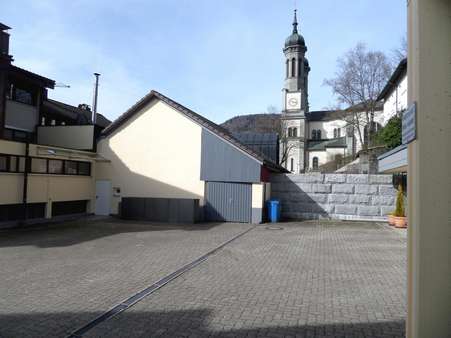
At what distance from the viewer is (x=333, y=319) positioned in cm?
505

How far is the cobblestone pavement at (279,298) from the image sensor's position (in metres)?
4.68

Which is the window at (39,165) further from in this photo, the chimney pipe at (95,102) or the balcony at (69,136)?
the chimney pipe at (95,102)

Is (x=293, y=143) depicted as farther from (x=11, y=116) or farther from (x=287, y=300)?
(x=287, y=300)

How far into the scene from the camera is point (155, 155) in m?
19.1

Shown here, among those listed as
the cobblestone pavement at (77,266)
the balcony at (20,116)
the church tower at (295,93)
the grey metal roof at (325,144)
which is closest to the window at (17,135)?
the balcony at (20,116)

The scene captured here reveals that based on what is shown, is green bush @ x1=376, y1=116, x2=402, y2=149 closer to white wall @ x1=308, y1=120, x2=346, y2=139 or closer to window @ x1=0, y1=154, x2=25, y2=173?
window @ x1=0, y1=154, x2=25, y2=173

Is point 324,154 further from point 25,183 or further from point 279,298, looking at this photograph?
point 279,298

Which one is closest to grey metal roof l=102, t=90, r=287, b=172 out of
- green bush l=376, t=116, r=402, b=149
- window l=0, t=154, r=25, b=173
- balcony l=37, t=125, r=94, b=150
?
balcony l=37, t=125, r=94, b=150

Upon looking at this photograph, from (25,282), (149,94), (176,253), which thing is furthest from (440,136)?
(149,94)

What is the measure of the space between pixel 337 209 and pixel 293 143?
53.3 meters

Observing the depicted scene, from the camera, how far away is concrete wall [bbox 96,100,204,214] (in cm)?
1856

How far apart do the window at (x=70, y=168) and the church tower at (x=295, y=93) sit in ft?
185

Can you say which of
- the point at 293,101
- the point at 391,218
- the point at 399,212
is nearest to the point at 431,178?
the point at 399,212

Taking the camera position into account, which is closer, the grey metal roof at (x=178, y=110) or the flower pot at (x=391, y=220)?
the flower pot at (x=391, y=220)
